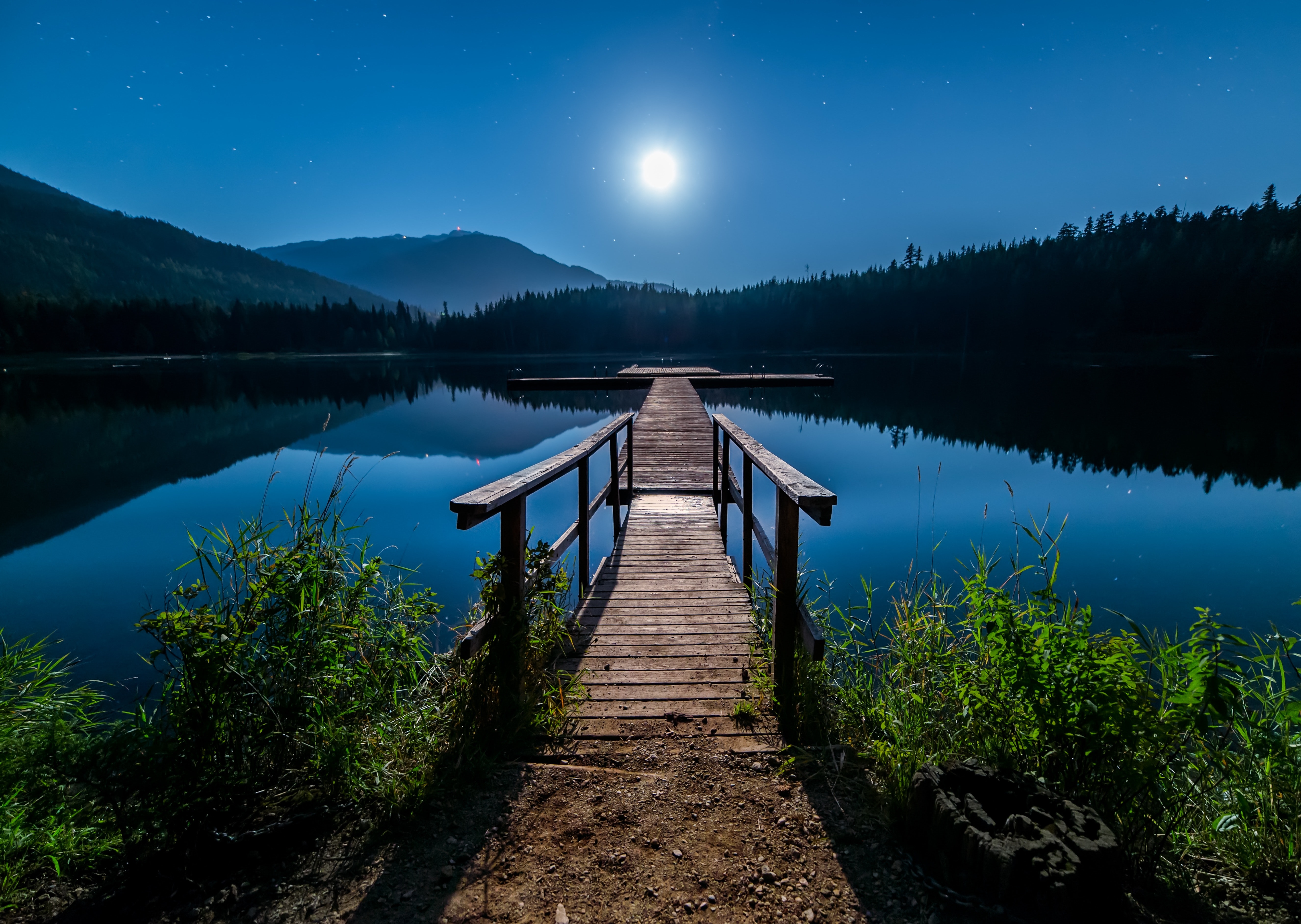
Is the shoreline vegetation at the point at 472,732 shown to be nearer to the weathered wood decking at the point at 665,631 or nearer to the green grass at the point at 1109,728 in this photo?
the green grass at the point at 1109,728

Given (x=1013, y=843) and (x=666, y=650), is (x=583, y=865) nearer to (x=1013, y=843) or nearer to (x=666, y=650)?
(x=1013, y=843)

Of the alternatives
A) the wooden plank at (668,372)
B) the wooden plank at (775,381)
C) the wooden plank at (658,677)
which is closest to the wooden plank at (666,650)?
the wooden plank at (658,677)

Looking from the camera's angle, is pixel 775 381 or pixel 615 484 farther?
pixel 775 381

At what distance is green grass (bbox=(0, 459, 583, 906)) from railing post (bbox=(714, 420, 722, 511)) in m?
4.71

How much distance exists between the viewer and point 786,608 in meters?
3.13

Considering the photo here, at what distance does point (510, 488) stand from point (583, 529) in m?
2.80

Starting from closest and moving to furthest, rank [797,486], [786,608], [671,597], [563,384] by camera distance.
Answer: [797,486]
[786,608]
[671,597]
[563,384]

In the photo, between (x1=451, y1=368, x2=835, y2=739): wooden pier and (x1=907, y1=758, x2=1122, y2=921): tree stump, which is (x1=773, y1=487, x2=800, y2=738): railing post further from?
(x1=907, y1=758, x2=1122, y2=921): tree stump

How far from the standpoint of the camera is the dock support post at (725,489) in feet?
24.4

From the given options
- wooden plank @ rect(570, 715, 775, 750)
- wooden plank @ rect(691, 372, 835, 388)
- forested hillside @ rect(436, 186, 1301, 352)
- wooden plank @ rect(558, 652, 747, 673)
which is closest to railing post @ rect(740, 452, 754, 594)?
wooden plank @ rect(558, 652, 747, 673)

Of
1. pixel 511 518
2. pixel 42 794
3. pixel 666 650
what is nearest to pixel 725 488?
pixel 666 650

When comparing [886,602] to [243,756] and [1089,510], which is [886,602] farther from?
[1089,510]

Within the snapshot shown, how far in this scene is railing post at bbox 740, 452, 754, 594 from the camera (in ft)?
17.1

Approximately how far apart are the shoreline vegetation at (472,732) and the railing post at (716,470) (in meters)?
4.59
